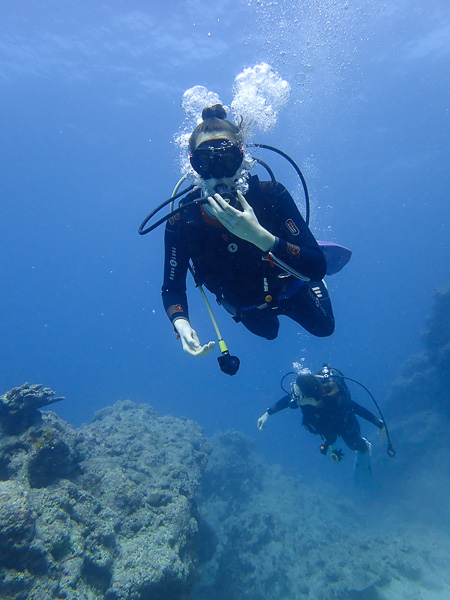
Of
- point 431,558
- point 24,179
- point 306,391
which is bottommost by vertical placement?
point 431,558

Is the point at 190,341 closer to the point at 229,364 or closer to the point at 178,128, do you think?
the point at 229,364

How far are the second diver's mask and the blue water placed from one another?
22.7 metres

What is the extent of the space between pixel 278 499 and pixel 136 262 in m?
82.0

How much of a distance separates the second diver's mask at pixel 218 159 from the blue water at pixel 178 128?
74.4 ft

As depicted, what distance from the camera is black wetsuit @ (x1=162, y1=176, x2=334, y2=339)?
3.58m

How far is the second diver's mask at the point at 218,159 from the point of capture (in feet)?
10.3

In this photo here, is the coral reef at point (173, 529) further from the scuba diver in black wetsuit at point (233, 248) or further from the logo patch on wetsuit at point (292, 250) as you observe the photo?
the logo patch on wetsuit at point (292, 250)

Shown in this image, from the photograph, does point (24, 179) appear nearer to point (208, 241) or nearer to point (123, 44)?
point (123, 44)

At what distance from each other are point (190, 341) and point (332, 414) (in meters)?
6.35

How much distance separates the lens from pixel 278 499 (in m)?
14.1

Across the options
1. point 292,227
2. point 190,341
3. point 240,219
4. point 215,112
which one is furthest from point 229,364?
point 215,112

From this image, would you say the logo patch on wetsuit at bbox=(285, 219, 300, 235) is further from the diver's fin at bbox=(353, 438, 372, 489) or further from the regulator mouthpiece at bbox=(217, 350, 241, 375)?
the diver's fin at bbox=(353, 438, 372, 489)

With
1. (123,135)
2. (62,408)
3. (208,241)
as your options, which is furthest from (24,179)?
(208,241)

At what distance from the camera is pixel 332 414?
318 inches
